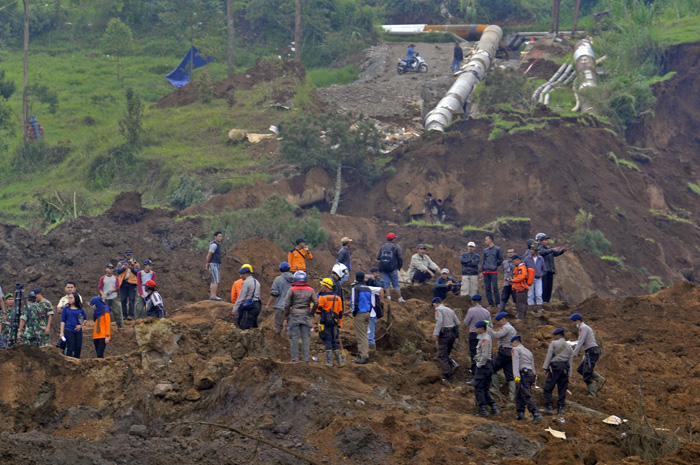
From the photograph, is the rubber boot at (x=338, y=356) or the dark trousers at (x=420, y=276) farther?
the dark trousers at (x=420, y=276)

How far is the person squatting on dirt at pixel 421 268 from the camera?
57.9ft

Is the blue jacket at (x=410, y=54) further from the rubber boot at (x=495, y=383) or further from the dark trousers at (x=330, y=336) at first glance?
the rubber boot at (x=495, y=383)

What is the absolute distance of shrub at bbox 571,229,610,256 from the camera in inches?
992

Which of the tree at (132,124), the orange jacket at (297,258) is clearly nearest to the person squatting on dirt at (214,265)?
the orange jacket at (297,258)

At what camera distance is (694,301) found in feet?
56.4

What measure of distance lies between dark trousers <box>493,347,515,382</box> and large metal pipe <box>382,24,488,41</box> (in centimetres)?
3488

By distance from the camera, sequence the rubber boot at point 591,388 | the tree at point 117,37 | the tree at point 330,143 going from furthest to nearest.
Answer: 1. the tree at point 117,37
2. the tree at point 330,143
3. the rubber boot at point 591,388

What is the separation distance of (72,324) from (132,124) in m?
20.0

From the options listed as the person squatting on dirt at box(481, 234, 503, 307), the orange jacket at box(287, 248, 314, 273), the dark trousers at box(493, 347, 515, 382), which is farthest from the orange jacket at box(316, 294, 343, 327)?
the person squatting on dirt at box(481, 234, 503, 307)

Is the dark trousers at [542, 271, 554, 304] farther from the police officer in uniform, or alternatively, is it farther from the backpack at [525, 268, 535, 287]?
the police officer in uniform

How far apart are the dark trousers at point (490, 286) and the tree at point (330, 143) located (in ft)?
38.8

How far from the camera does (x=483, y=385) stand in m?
11.2

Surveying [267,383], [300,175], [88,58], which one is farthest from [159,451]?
[88,58]

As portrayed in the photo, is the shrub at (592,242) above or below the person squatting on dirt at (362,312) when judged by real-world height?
below
